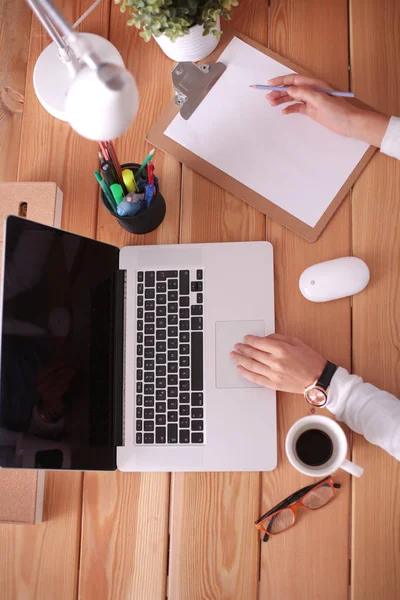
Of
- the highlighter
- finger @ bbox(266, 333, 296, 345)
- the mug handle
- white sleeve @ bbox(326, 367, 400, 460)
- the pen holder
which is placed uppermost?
the highlighter

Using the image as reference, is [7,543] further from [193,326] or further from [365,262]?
[365,262]

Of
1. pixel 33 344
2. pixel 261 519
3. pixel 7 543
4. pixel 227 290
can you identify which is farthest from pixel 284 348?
pixel 7 543

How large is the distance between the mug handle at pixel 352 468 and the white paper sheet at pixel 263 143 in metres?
0.41

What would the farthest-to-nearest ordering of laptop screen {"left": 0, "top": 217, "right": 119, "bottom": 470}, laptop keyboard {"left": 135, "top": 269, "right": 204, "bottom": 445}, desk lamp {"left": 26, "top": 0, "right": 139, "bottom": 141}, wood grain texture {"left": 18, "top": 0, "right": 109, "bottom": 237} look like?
wood grain texture {"left": 18, "top": 0, "right": 109, "bottom": 237} → laptop keyboard {"left": 135, "top": 269, "right": 204, "bottom": 445} → laptop screen {"left": 0, "top": 217, "right": 119, "bottom": 470} → desk lamp {"left": 26, "top": 0, "right": 139, "bottom": 141}

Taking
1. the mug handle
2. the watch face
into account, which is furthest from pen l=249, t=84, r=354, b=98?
the mug handle

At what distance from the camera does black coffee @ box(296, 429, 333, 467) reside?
2.75 feet

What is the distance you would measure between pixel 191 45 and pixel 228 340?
1.77 ft

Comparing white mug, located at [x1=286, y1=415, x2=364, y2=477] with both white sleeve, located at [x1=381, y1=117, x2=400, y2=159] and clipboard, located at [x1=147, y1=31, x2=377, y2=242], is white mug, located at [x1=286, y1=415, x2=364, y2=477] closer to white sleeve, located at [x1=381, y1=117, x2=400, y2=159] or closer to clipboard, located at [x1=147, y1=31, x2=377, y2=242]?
clipboard, located at [x1=147, y1=31, x2=377, y2=242]

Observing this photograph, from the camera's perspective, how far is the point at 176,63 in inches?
40.1

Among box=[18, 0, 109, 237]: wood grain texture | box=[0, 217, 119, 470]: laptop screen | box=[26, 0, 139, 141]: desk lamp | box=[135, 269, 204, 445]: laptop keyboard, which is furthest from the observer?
box=[18, 0, 109, 237]: wood grain texture

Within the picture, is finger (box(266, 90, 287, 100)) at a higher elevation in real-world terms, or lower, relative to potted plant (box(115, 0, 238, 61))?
lower

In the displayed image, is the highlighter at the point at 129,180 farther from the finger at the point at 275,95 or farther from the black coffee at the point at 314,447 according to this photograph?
the black coffee at the point at 314,447

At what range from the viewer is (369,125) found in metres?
0.92

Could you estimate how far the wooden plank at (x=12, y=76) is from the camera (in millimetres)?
1046
